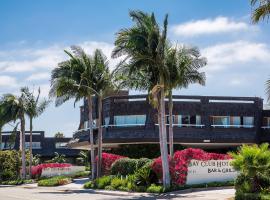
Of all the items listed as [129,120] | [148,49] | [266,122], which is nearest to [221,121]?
[266,122]

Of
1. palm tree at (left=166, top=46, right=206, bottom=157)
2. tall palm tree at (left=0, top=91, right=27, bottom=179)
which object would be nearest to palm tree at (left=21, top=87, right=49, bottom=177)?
tall palm tree at (left=0, top=91, right=27, bottom=179)

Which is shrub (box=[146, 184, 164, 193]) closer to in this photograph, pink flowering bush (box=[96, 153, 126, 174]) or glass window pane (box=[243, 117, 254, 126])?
pink flowering bush (box=[96, 153, 126, 174])

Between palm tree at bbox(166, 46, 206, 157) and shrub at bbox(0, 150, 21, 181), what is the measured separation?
106 ft

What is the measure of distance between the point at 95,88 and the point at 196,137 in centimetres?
1265

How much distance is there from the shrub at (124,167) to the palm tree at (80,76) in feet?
6.85

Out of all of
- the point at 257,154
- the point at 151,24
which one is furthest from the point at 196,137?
the point at 257,154

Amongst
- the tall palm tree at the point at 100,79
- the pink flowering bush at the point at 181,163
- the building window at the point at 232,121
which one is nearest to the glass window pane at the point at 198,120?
the building window at the point at 232,121

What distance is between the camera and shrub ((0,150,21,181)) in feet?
203

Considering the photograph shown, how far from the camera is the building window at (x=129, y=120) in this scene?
5141cm

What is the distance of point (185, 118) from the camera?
5166 cm

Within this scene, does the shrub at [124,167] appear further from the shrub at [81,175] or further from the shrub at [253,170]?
the shrub at [253,170]

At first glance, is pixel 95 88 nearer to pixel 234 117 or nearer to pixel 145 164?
pixel 145 164

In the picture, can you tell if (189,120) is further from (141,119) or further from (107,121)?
(107,121)

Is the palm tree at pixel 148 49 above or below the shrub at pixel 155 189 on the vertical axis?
above
